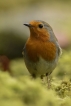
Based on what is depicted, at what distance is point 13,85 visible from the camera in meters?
2.73

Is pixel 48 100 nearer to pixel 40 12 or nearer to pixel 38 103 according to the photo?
pixel 38 103

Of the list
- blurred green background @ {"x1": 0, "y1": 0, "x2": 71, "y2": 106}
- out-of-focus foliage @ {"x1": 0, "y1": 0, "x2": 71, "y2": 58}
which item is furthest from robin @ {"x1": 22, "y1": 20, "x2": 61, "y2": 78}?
out-of-focus foliage @ {"x1": 0, "y1": 0, "x2": 71, "y2": 58}

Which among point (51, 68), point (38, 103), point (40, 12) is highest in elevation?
point (40, 12)

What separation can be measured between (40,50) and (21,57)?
4.54 metres

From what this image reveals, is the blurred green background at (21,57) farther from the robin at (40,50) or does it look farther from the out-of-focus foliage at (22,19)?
the robin at (40,50)

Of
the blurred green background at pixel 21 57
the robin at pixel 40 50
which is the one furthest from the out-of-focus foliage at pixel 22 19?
the robin at pixel 40 50

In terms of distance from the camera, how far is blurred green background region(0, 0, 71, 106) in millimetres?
2682

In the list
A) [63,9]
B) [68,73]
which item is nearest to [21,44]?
[63,9]

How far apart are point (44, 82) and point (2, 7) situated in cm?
1139

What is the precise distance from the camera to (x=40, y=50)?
15.2 ft

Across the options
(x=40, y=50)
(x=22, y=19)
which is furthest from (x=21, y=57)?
(x=40, y=50)

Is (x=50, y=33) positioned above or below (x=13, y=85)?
above

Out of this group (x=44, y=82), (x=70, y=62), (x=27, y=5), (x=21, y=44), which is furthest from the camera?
(x=27, y=5)

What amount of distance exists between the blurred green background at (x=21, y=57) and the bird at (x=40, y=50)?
14 centimetres
